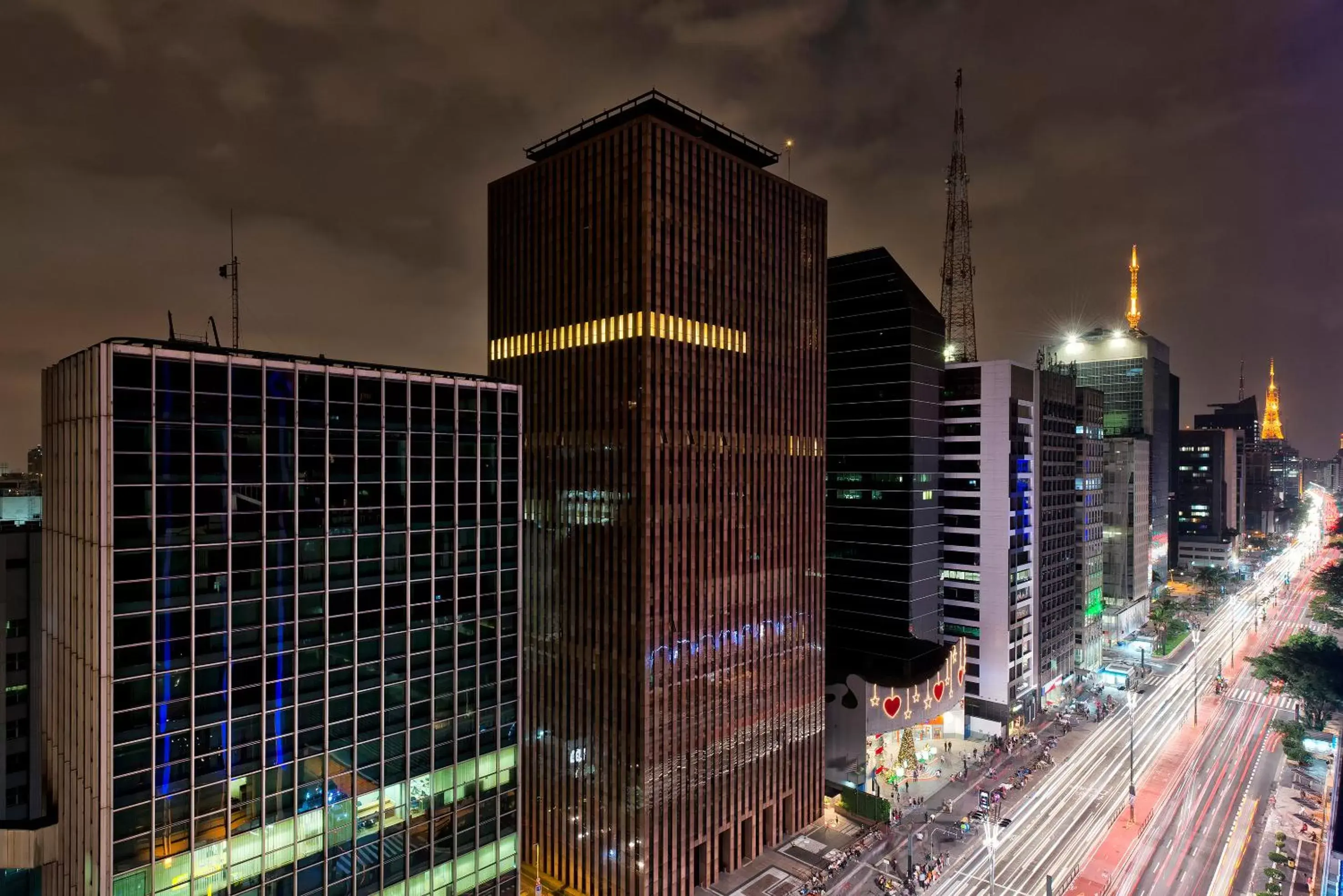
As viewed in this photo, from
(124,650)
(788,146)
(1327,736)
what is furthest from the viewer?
(1327,736)

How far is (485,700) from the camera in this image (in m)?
57.8

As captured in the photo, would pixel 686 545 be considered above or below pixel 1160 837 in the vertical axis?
above

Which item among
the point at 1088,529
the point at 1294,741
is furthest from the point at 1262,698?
the point at 1294,741

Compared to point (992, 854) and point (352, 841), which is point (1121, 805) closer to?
point (992, 854)

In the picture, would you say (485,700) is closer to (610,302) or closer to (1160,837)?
(610,302)

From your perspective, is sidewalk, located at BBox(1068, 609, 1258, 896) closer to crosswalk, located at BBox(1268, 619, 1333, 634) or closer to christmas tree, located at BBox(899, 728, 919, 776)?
christmas tree, located at BBox(899, 728, 919, 776)

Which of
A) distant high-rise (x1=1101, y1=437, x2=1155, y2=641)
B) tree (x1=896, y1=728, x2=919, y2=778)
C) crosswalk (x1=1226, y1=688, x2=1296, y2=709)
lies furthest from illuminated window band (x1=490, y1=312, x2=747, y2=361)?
distant high-rise (x1=1101, y1=437, x2=1155, y2=641)

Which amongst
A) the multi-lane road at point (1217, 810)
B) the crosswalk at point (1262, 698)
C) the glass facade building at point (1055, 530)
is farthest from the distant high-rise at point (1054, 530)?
the crosswalk at point (1262, 698)

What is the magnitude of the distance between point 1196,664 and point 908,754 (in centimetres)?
8843

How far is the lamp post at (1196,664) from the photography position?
116m

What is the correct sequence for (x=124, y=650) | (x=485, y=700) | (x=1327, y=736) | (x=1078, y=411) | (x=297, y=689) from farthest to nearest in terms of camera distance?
(x=1078, y=411) < (x=1327, y=736) < (x=485, y=700) < (x=297, y=689) < (x=124, y=650)

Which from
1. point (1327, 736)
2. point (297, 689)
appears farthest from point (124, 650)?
point (1327, 736)

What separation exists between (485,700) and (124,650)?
24.1 meters

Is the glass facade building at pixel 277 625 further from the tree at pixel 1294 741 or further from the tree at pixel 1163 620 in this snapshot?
the tree at pixel 1163 620
